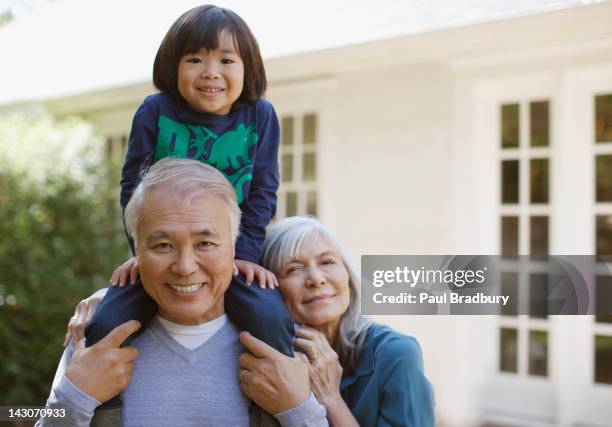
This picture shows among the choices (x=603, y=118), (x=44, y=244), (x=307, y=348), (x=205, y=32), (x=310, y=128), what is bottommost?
(x=307, y=348)

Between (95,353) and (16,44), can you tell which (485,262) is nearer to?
(95,353)

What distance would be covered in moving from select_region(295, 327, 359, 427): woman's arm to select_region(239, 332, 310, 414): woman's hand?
2.0 inches

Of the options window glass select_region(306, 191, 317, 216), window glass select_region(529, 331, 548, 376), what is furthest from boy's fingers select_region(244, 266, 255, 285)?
window glass select_region(306, 191, 317, 216)

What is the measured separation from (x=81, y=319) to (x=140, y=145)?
45 centimetres

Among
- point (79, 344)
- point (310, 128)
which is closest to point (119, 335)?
point (79, 344)

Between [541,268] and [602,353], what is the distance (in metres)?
0.57

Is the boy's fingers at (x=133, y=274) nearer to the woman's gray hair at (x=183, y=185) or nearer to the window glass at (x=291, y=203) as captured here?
the woman's gray hair at (x=183, y=185)

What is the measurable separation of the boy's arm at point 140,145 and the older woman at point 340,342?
0.38 meters

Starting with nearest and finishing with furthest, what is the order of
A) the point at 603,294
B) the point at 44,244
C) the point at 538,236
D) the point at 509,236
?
the point at 603,294 → the point at 538,236 → the point at 509,236 → the point at 44,244

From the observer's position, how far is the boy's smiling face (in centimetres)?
152

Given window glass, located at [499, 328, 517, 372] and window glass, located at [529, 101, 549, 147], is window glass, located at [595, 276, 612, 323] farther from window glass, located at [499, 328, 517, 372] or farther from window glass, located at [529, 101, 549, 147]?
window glass, located at [529, 101, 549, 147]

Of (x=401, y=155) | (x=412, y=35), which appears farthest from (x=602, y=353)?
(x=412, y=35)

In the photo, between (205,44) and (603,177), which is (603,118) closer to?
(603,177)

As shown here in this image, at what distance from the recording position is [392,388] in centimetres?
146
